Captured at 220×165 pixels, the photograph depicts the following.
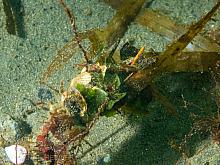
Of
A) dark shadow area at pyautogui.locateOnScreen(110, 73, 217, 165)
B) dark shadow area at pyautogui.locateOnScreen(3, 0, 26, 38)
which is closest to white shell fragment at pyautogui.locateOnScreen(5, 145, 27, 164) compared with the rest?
dark shadow area at pyautogui.locateOnScreen(110, 73, 217, 165)

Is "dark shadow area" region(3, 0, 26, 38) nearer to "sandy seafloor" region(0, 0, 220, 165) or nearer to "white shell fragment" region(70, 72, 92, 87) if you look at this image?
"sandy seafloor" region(0, 0, 220, 165)

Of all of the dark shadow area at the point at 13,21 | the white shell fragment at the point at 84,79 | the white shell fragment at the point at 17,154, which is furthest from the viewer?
the dark shadow area at the point at 13,21

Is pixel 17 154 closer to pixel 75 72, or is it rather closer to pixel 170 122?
pixel 75 72

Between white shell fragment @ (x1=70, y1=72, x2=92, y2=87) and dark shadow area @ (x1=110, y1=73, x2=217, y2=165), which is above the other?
white shell fragment @ (x1=70, y1=72, x2=92, y2=87)

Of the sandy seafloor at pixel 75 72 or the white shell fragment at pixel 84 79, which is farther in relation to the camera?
the sandy seafloor at pixel 75 72

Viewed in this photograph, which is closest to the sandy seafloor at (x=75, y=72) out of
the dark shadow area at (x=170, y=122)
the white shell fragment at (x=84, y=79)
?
the dark shadow area at (x=170, y=122)

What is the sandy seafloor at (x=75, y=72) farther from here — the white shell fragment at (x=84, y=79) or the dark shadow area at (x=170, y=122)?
the white shell fragment at (x=84, y=79)

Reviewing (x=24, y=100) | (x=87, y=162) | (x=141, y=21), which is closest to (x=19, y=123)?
(x=24, y=100)
